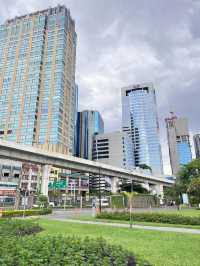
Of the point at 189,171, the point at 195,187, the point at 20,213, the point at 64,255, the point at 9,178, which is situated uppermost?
the point at 9,178

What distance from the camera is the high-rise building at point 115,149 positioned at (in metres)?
171

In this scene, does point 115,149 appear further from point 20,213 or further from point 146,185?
point 20,213

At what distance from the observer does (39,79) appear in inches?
5054

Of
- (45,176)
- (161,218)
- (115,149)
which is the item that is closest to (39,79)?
(115,149)

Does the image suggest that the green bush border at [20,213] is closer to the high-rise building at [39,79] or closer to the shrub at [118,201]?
the shrub at [118,201]

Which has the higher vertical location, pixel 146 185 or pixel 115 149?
pixel 115 149

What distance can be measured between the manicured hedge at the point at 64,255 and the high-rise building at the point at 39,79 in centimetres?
11010

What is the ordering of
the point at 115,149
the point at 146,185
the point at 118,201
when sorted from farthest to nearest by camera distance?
the point at 115,149, the point at 146,185, the point at 118,201

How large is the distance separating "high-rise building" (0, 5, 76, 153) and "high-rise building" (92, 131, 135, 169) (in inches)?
1817

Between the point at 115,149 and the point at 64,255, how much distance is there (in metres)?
167

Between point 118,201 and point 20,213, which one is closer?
point 20,213

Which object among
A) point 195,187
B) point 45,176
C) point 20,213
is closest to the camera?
point 20,213

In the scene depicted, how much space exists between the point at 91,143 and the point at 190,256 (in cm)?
18955

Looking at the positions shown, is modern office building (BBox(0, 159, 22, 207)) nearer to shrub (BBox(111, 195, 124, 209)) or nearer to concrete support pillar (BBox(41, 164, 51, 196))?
concrete support pillar (BBox(41, 164, 51, 196))
